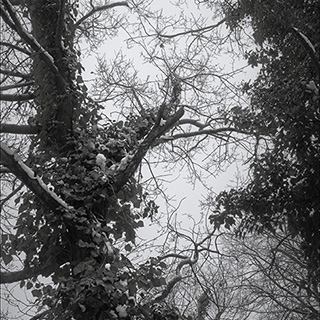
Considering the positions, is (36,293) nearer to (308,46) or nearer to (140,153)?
(140,153)

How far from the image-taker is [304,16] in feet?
11.4

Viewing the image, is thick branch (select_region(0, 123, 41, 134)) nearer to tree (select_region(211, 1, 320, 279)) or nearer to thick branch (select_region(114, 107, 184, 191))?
thick branch (select_region(114, 107, 184, 191))

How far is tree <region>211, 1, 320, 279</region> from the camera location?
3.19m

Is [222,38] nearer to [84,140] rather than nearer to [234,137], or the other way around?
[234,137]

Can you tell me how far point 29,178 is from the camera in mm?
2775

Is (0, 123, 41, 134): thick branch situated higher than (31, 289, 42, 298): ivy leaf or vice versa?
(0, 123, 41, 134): thick branch

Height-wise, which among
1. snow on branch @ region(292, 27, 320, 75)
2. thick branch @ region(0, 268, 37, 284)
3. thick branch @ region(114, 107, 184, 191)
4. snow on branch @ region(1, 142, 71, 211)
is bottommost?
thick branch @ region(0, 268, 37, 284)

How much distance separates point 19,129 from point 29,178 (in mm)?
1050

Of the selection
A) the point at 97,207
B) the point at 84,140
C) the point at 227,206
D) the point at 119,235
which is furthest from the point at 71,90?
the point at 227,206

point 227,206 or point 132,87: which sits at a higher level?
point 132,87

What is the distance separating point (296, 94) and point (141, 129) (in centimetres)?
178

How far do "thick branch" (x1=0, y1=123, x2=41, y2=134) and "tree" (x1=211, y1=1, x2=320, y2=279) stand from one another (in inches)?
82.5

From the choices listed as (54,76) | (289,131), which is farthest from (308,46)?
(54,76)

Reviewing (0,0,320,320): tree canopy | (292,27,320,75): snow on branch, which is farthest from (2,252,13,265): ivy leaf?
(292,27,320,75): snow on branch
